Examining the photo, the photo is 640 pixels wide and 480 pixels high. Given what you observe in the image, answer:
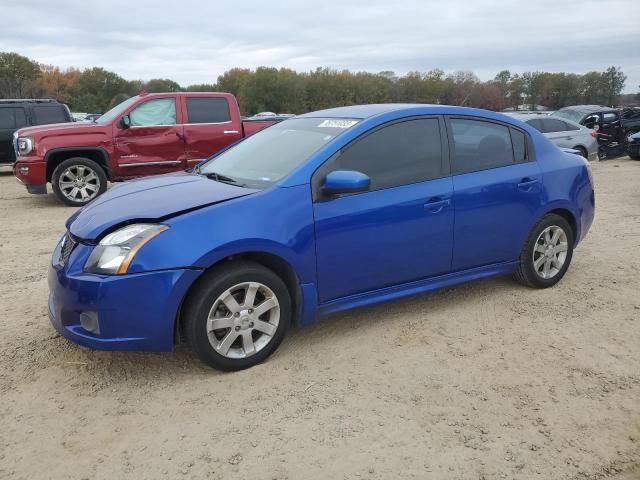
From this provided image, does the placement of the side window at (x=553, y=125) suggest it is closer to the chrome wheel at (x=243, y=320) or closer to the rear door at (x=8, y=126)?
the chrome wheel at (x=243, y=320)

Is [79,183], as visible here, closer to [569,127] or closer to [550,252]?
[550,252]

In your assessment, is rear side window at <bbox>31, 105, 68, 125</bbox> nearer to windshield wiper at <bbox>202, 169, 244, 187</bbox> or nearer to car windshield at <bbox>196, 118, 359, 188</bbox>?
car windshield at <bbox>196, 118, 359, 188</bbox>

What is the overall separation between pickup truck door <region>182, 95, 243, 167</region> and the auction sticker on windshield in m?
5.93

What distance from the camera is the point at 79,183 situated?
366 inches

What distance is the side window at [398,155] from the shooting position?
148 inches

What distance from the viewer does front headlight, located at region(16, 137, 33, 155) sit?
8838mm

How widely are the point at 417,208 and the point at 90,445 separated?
247 centimetres

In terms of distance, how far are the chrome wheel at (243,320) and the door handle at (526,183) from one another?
2.29 metres

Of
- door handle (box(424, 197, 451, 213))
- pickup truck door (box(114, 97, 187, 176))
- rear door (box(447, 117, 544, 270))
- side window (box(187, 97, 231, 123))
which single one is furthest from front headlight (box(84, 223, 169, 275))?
side window (box(187, 97, 231, 123))

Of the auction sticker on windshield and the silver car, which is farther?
the silver car

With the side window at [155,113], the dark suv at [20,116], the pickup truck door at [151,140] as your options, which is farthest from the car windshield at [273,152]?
the dark suv at [20,116]

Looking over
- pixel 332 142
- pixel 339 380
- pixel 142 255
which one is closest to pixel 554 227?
pixel 332 142

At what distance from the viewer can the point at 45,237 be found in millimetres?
7016

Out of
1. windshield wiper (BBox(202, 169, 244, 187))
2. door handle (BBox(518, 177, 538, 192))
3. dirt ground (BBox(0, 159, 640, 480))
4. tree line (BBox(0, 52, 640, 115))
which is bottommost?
dirt ground (BBox(0, 159, 640, 480))
